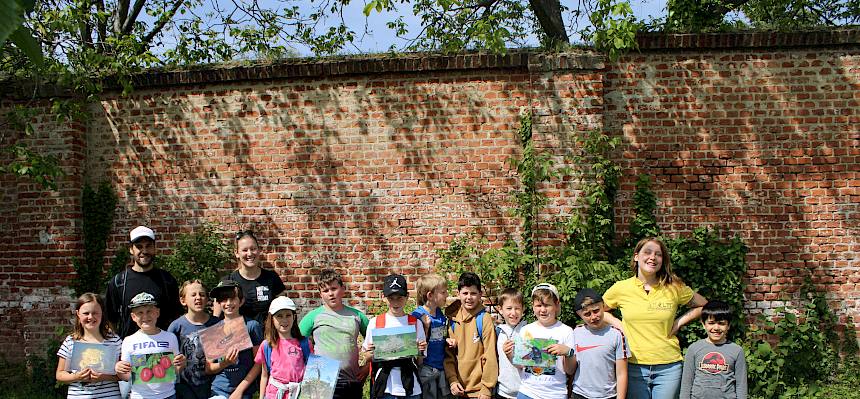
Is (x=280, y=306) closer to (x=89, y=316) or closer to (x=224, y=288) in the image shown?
(x=224, y=288)

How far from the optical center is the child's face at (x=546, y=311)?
459 cm

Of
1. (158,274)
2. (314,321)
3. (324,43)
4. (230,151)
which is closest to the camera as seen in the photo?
(314,321)

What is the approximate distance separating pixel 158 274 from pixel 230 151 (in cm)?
232

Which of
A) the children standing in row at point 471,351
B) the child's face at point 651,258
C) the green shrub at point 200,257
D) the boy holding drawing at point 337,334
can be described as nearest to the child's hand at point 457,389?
the children standing in row at point 471,351

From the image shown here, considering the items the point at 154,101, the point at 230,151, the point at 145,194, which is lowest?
the point at 145,194

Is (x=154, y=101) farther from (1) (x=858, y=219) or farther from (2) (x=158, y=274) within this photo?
(1) (x=858, y=219)

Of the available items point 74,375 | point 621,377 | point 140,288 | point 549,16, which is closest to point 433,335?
point 621,377

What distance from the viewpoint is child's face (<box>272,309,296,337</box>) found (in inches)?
183

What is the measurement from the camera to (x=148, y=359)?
4.50 meters

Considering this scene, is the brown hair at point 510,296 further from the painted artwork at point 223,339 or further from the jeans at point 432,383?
the painted artwork at point 223,339

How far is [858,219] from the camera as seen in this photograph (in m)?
6.74

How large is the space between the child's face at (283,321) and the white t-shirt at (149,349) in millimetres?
753

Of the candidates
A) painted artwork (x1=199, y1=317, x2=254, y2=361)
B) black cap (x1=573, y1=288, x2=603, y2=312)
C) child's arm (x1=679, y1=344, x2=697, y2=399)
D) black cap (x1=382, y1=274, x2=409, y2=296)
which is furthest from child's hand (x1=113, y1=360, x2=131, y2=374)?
child's arm (x1=679, y1=344, x2=697, y2=399)

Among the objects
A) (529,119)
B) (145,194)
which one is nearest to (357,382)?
→ (529,119)
